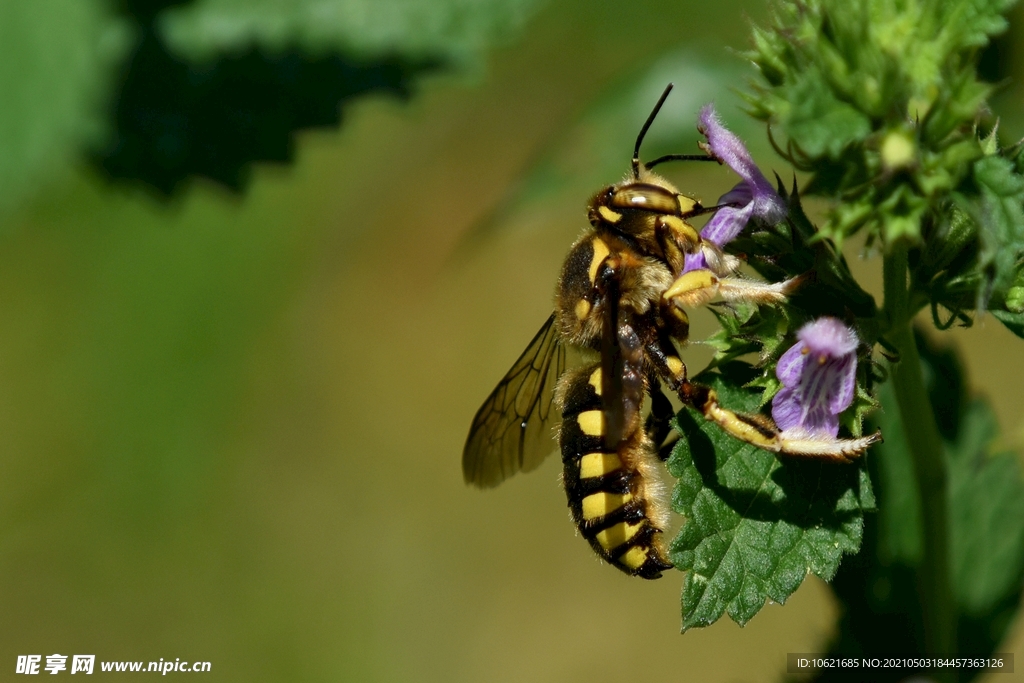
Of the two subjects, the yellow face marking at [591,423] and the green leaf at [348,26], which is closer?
the yellow face marking at [591,423]

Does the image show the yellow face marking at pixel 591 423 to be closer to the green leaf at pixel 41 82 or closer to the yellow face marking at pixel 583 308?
the yellow face marking at pixel 583 308

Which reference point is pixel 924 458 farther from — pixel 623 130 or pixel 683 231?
pixel 623 130

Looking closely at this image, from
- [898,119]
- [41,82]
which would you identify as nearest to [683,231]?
[898,119]

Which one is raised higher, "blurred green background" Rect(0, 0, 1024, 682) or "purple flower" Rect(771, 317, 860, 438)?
"blurred green background" Rect(0, 0, 1024, 682)

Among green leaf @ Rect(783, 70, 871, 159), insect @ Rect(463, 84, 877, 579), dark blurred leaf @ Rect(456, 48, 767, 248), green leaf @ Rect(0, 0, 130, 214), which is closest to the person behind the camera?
green leaf @ Rect(783, 70, 871, 159)

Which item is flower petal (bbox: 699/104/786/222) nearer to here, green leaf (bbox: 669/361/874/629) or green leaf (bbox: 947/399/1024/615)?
green leaf (bbox: 669/361/874/629)

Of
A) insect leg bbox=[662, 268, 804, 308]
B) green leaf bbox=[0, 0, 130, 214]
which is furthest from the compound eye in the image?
green leaf bbox=[0, 0, 130, 214]

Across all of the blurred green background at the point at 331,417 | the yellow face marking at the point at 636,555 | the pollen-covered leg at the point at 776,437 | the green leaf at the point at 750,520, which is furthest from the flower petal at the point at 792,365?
the blurred green background at the point at 331,417
